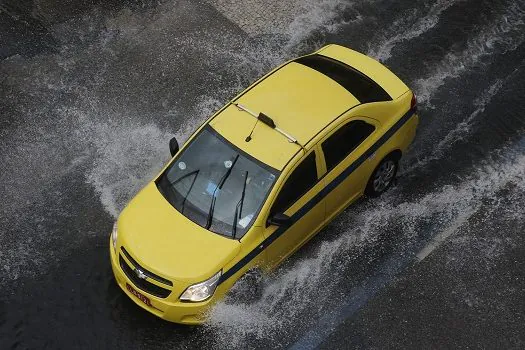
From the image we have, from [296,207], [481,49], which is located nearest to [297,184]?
[296,207]

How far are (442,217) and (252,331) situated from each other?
3119 millimetres

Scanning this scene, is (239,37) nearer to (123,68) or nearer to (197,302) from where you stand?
(123,68)

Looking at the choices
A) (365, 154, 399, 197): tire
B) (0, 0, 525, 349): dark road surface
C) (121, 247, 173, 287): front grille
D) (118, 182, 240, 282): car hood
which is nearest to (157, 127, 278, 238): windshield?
(118, 182, 240, 282): car hood

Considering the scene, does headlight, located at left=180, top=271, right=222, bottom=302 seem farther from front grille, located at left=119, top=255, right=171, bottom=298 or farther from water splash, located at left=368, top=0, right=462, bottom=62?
water splash, located at left=368, top=0, right=462, bottom=62

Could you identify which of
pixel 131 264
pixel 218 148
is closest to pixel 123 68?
pixel 218 148

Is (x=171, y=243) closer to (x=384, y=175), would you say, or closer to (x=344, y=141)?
(x=344, y=141)

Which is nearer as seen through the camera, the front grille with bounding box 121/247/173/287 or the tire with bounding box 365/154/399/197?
the front grille with bounding box 121/247/173/287

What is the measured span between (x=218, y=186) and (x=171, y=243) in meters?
0.88

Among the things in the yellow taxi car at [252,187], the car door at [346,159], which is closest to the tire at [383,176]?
the yellow taxi car at [252,187]

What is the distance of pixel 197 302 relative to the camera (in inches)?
313

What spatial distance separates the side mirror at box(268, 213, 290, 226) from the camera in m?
8.13

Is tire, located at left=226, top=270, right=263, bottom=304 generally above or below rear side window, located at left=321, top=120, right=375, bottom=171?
below

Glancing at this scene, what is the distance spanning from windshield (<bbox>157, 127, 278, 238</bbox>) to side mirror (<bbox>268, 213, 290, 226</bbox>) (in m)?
0.19

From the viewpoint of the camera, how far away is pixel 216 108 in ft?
36.8
